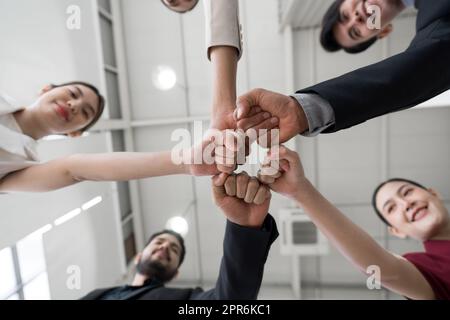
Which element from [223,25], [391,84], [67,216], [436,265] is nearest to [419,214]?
[436,265]

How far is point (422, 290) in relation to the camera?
0.53m

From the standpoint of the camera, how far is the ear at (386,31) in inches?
25.2

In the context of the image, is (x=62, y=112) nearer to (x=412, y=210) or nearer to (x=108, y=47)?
(x=108, y=47)

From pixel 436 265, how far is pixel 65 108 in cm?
88

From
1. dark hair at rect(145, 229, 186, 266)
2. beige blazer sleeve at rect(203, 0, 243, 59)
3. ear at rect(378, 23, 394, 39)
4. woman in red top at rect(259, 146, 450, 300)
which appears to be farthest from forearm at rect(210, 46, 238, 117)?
dark hair at rect(145, 229, 186, 266)

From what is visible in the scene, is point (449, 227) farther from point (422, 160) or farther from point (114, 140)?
point (114, 140)

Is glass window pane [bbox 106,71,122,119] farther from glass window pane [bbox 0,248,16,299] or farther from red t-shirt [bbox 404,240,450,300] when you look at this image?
red t-shirt [bbox 404,240,450,300]

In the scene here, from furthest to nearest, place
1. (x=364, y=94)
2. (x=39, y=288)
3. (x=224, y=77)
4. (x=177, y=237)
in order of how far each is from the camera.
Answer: (x=177, y=237), (x=39, y=288), (x=224, y=77), (x=364, y=94)

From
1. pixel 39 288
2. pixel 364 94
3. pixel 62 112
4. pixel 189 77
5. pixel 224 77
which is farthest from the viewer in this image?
pixel 189 77

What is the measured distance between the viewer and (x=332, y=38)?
77 centimetres

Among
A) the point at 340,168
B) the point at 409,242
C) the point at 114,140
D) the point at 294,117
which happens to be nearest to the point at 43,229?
the point at 114,140

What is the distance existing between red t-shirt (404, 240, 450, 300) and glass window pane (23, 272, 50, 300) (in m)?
0.85

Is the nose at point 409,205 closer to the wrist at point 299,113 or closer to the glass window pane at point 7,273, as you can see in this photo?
the wrist at point 299,113

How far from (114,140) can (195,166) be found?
0.57 meters
